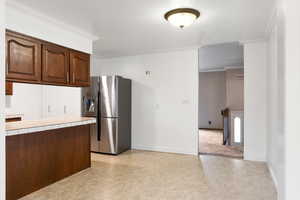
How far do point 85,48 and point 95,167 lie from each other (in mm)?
2128

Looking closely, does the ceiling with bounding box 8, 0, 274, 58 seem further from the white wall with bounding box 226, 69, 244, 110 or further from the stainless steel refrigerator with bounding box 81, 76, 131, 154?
the white wall with bounding box 226, 69, 244, 110

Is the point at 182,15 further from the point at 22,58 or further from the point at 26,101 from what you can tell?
the point at 26,101

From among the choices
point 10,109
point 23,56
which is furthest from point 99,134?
point 23,56

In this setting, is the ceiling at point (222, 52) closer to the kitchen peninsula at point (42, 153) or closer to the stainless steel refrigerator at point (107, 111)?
the stainless steel refrigerator at point (107, 111)

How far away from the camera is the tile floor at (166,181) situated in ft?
7.82

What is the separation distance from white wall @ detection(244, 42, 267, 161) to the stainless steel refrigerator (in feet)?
8.56

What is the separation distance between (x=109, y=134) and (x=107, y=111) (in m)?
0.51

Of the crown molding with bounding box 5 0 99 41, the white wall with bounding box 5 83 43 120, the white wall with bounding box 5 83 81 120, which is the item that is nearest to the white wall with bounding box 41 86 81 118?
the white wall with bounding box 5 83 81 120

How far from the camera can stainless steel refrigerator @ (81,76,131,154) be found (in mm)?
4195

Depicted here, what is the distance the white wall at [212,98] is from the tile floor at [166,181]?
4.37 meters

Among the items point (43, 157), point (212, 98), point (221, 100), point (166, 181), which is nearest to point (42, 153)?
point (43, 157)

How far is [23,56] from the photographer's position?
2.38 m

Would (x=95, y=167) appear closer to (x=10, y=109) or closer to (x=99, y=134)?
(x=99, y=134)

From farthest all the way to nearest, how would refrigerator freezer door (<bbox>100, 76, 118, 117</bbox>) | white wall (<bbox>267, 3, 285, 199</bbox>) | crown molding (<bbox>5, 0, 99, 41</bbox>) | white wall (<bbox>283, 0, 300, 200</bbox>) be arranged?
1. refrigerator freezer door (<bbox>100, 76, 118, 117</bbox>)
2. crown molding (<bbox>5, 0, 99, 41</bbox>)
3. white wall (<bbox>267, 3, 285, 199</bbox>)
4. white wall (<bbox>283, 0, 300, 200</bbox>)
